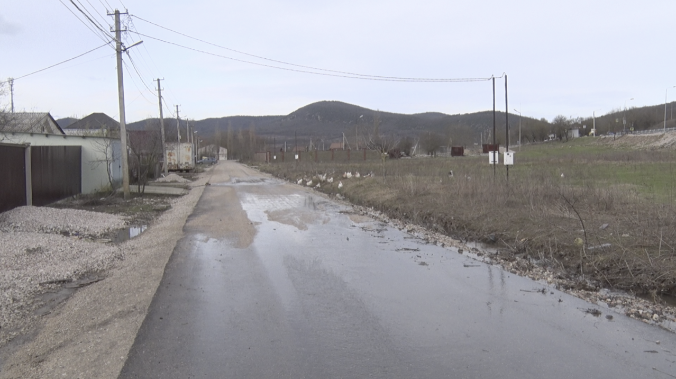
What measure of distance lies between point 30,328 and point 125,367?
6.70 feet

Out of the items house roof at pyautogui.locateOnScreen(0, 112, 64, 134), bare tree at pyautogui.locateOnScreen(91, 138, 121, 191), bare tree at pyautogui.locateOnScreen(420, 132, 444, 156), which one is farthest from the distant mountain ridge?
bare tree at pyautogui.locateOnScreen(91, 138, 121, 191)

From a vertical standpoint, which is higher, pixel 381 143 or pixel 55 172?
pixel 381 143

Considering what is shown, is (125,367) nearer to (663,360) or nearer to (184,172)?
(663,360)

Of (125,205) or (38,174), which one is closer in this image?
(38,174)

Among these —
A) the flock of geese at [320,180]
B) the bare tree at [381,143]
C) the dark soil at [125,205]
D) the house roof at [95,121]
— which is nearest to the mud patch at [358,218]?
the dark soil at [125,205]

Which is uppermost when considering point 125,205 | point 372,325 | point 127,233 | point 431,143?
point 431,143

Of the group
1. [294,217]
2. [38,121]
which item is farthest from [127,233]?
[38,121]

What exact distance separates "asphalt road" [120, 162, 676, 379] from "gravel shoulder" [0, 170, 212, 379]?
0.30 metres

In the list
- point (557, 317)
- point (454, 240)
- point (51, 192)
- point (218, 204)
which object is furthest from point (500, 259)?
point (51, 192)

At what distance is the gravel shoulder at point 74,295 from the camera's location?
16.9 ft

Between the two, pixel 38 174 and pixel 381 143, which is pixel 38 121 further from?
pixel 381 143

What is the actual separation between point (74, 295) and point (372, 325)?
4.46 meters

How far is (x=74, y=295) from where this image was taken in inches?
301

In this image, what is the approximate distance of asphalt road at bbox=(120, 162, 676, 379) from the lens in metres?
4.92
